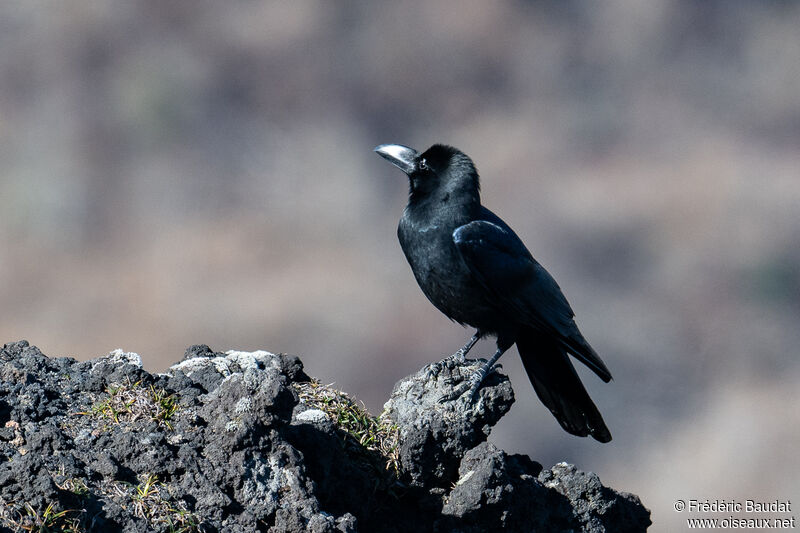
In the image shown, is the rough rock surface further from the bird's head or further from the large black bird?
the bird's head

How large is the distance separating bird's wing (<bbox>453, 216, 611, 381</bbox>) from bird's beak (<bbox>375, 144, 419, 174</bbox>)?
0.65 meters

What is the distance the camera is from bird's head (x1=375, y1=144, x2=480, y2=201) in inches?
238

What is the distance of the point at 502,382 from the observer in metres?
5.28

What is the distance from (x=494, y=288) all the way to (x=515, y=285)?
0.51 ft

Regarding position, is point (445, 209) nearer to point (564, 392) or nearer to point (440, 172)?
point (440, 172)

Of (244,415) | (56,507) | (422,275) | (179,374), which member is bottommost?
(56,507)

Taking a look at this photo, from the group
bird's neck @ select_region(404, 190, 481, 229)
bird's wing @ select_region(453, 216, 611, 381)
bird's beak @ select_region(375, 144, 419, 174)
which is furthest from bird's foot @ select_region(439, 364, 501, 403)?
bird's beak @ select_region(375, 144, 419, 174)

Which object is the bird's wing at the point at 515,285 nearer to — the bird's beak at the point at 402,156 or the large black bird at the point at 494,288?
the large black bird at the point at 494,288

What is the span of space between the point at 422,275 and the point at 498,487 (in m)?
1.74

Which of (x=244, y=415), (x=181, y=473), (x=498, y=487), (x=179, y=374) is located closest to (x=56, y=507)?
(x=181, y=473)

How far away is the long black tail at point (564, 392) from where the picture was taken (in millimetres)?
5875

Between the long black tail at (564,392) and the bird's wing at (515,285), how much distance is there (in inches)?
5.9

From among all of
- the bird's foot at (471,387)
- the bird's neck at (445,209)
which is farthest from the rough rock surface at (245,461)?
the bird's neck at (445,209)

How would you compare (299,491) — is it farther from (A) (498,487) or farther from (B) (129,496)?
(A) (498,487)
